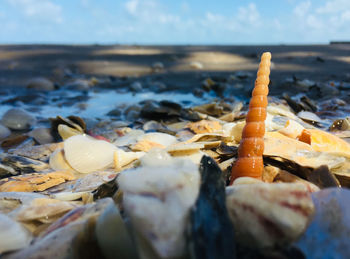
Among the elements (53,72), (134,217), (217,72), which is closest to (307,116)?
(134,217)

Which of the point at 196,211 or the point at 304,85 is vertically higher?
the point at 196,211

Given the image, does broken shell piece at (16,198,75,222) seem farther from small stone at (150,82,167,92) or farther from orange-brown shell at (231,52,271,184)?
small stone at (150,82,167,92)

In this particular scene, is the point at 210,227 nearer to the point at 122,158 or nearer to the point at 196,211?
the point at 196,211

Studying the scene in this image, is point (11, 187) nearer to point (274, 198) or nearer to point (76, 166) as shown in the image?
point (76, 166)

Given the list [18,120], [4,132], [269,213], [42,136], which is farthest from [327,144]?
[18,120]

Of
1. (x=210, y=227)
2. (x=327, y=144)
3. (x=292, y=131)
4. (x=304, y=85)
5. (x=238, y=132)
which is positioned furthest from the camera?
(x=304, y=85)

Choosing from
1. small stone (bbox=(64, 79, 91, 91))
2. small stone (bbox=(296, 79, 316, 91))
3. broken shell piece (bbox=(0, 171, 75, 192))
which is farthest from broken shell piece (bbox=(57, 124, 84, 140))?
small stone (bbox=(296, 79, 316, 91))

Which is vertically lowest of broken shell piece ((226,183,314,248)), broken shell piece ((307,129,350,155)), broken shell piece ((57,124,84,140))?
broken shell piece ((57,124,84,140))
